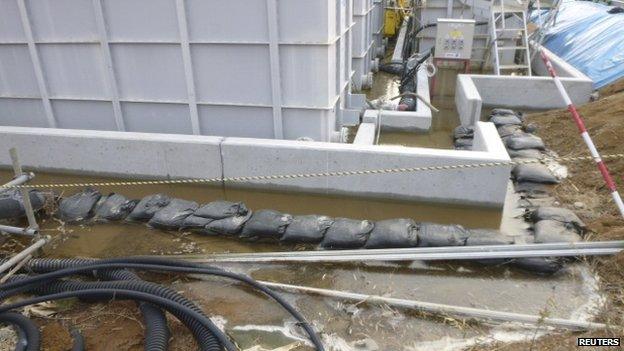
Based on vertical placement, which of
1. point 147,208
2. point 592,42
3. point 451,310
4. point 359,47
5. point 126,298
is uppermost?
point 359,47

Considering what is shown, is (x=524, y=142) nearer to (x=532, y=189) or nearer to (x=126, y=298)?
(x=532, y=189)

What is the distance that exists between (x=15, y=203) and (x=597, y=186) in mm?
7715

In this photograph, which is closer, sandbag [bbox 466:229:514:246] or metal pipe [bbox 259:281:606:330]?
metal pipe [bbox 259:281:606:330]

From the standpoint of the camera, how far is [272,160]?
6125 mm

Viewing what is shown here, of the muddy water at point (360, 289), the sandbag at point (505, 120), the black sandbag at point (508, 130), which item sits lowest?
the muddy water at point (360, 289)

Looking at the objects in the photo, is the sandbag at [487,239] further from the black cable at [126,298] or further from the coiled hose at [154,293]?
the coiled hose at [154,293]

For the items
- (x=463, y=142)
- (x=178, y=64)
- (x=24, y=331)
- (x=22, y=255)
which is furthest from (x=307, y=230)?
(x=463, y=142)

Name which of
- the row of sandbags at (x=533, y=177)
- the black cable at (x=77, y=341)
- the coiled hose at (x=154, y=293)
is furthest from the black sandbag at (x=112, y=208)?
the row of sandbags at (x=533, y=177)

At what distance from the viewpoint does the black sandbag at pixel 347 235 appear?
15.9ft

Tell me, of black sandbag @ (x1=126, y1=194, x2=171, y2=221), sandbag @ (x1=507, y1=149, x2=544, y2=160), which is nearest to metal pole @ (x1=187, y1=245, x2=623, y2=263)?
black sandbag @ (x1=126, y1=194, x2=171, y2=221)

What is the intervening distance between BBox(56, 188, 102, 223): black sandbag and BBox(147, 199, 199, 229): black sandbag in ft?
2.92

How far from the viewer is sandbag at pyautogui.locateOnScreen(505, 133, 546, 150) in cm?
697

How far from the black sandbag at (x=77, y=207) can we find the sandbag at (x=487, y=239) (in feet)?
15.5

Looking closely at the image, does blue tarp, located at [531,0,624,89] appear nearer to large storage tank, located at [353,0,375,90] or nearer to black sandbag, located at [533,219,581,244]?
large storage tank, located at [353,0,375,90]
